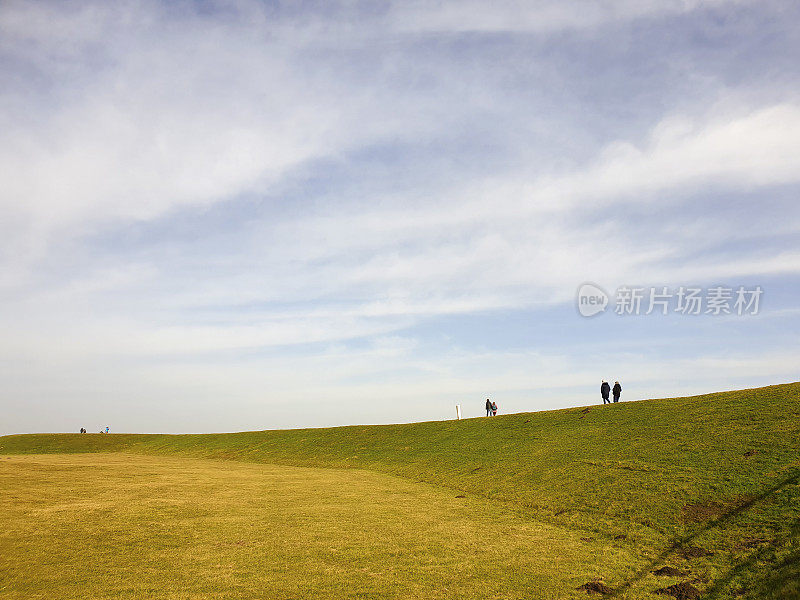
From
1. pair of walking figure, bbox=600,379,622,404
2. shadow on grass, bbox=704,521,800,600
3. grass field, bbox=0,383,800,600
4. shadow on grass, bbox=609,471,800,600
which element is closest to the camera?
shadow on grass, bbox=704,521,800,600

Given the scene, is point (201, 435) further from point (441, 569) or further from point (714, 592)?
point (714, 592)

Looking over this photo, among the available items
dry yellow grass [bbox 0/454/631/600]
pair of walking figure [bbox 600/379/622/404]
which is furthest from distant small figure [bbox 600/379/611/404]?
dry yellow grass [bbox 0/454/631/600]

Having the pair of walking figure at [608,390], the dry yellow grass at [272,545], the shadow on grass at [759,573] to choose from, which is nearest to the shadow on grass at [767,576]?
the shadow on grass at [759,573]

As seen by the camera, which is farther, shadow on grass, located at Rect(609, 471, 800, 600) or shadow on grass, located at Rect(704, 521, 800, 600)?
shadow on grass, located at Rect(609, 471, 800, 600)

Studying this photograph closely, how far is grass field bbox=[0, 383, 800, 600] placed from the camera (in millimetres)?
17797

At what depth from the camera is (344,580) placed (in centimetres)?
1811

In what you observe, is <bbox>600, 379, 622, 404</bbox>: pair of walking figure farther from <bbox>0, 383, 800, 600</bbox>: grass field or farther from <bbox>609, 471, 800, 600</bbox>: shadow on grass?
<bbox>609, 471, 800, 600</bbox>: shadow on grass

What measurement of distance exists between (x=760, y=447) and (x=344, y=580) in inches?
1000

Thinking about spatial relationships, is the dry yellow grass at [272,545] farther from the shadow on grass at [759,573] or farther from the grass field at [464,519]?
the shadow on grass at [759,573]

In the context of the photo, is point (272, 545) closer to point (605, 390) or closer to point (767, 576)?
point (767, 576)

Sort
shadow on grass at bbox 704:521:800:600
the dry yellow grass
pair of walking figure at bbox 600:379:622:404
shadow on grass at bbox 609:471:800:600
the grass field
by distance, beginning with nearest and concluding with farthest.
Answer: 1. shadow on grass at bbox 704:521:800:600
2. shadow on grass at bbox 609:471:800:600
3. the dry yellow grass
4. the grass field
5. pair of walking figure at bbox 600:379:622:404

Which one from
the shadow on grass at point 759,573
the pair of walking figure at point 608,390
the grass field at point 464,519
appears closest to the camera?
the shadow on grass at point 759,573

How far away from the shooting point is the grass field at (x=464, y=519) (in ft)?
58.4

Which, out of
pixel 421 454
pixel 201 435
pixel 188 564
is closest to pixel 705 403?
pixel 421 454
